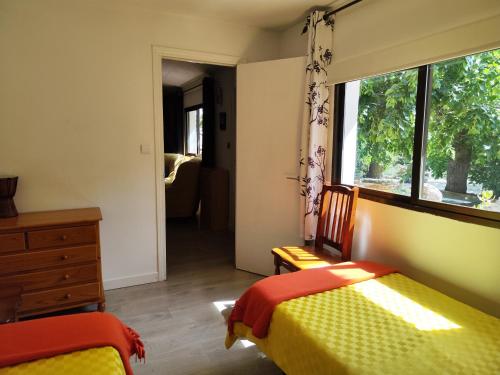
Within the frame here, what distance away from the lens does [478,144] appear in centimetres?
181

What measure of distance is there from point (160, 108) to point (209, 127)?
231 cm

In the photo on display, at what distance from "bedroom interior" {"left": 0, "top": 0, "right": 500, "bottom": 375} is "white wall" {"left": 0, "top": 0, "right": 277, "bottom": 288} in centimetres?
1

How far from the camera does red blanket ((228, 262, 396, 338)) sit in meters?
1.62

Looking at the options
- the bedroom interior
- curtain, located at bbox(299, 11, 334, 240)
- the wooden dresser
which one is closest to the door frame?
the bedroom interior

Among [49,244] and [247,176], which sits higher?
[247,176]

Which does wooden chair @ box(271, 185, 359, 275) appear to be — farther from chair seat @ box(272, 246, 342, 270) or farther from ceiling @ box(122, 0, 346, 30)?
ceiling @ box(122, 0, 346, 30)

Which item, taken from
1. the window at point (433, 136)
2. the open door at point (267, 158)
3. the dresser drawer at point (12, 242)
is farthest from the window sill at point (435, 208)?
the dresser drawer at point (12, 242)

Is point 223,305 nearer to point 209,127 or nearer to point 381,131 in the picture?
point 381,131

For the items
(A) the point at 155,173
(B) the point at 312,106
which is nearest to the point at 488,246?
(B) the point at 312,106

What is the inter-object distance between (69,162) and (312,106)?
6.49 feet

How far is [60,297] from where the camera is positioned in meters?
2.34

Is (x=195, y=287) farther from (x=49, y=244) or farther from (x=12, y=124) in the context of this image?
(x=12, y=124)

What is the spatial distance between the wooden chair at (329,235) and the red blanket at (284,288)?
298 mm

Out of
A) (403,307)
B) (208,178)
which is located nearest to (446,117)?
(403,307)
